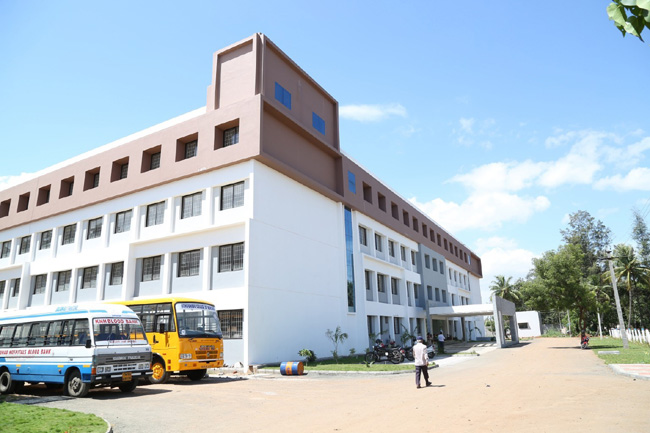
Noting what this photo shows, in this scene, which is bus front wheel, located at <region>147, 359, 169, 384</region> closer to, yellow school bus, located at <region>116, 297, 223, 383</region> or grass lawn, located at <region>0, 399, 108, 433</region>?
yellow school bus, located at <region>116, 297, 223, 383</region>

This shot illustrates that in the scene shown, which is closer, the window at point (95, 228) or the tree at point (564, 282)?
the window at point (95, 228)

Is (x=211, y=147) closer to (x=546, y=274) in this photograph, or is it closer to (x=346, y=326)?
(x=346, y=326)

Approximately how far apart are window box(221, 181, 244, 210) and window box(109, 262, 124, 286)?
8832mm

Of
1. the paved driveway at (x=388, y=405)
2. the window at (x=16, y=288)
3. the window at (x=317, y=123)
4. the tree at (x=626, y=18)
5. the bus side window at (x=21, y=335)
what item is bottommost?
the paved driveway at (x=388, y=405)

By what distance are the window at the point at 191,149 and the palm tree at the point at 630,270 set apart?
54.3 metres

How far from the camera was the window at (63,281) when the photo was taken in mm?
30422

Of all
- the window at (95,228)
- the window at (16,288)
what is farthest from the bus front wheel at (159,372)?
the window at (16,288)

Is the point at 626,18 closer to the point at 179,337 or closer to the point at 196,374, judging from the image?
the point at 179,337

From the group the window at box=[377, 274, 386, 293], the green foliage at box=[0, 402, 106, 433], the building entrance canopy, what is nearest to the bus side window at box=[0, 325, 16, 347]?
the green foliage at box=[0, 402, 106, 433]

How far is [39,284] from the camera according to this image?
3238 cm

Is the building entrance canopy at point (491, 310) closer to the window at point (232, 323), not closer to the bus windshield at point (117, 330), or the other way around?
the window at point (232, 323)

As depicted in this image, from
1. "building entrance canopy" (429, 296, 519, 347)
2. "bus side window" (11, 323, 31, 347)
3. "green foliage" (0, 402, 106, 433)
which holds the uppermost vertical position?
"building entrance canopy" (429, 296, 519, 347)

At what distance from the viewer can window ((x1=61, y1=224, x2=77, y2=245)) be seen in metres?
31.6

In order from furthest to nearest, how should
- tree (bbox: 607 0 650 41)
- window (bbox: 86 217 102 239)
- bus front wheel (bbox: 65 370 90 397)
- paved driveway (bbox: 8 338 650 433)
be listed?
1. window (bbox: 86 217 102 239)
2. bus front wheel (bbox: 65 370 90 397)
3. paved driveway (bbox: 8 338 650 433)
4. tree (bbox: 607 0 650 41)
